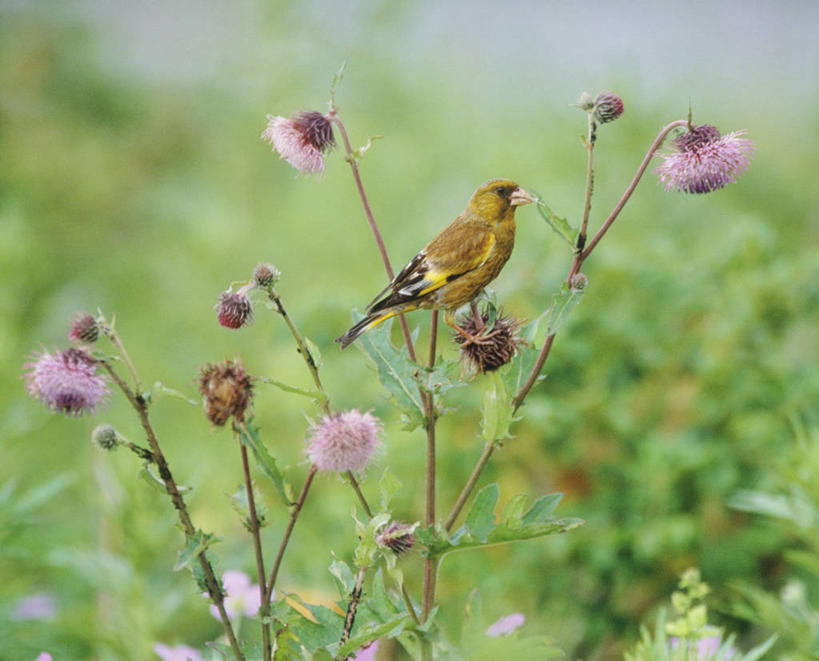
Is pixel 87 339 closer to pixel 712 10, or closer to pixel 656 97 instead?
pixel 656 97

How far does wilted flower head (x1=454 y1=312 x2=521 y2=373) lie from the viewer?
36.5 inches

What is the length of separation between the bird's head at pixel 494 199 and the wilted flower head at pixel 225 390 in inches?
18.4

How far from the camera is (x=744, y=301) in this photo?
1937 millimetres

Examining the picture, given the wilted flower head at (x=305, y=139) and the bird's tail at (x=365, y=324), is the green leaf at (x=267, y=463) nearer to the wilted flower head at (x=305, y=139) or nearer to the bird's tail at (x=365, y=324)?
the bird's tail at (x=365, y=324)

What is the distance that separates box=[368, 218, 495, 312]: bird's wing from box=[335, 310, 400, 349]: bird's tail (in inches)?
0.7

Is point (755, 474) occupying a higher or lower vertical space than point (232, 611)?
higher

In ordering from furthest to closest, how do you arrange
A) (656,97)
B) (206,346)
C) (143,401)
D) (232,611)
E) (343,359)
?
(656,97) < (206,346) < (343,359) < (232,611) < (143,401)

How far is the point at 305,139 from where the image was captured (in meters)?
0.96

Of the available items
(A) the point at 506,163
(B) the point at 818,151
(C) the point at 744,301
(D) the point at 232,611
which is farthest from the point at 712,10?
(D) the point at 232,611

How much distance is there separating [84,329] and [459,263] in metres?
0.44

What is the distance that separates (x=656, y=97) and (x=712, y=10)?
1427 millimetres

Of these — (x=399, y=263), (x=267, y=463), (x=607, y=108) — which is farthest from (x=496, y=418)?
(x=399, y=263)

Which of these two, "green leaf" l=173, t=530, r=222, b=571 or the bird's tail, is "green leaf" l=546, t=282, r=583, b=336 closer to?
Answer: the bird's tail

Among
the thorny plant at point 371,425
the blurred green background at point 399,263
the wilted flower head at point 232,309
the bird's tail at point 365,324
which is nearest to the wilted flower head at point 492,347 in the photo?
the thorny plant at point 371,425
